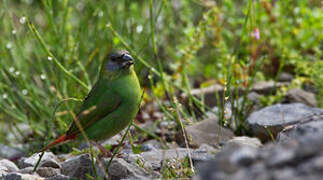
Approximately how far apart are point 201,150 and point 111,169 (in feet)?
1.70

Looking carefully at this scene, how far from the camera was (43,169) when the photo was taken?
9.52 ft

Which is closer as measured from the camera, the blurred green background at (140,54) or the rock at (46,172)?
the rock at (46,172)

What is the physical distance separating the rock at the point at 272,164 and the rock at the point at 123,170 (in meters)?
1.20

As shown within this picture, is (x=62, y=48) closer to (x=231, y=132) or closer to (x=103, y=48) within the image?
(x=103, y=48)

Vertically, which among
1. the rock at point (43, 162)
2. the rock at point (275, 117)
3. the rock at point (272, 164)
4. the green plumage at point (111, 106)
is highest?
the rock at point (272, 164)

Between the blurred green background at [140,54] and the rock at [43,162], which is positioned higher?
the blurred green background at [140,54]

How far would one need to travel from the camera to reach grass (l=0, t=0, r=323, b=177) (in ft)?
12.8

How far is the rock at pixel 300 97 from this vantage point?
407 centimetres

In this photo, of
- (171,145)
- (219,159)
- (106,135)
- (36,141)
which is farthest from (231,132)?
(219,159)

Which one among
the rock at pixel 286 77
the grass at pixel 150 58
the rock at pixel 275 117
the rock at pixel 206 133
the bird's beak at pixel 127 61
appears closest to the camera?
the bird's beak at pixel 127 61

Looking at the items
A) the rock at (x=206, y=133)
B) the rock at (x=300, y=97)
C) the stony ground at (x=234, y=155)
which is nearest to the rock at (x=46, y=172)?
the stony ground at (x=234, y=155)

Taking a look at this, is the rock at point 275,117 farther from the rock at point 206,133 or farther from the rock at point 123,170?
the rock at point 123,170

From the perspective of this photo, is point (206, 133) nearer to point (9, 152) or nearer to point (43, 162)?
point (43, 162)

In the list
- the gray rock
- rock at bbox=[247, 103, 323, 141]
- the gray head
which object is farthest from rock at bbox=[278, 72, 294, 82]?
the gray head
